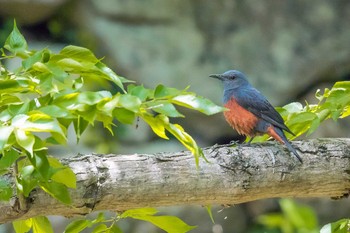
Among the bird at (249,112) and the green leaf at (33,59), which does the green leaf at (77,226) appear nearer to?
the green leaf at (33,59)

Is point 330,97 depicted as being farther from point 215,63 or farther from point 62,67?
point 215,63

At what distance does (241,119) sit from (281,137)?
557 mm

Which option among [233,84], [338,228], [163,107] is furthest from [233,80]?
[163,107]

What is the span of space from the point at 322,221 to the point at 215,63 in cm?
156

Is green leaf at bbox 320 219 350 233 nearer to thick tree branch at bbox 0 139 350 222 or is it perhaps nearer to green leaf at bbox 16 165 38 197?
thick tree branch at bbox 0 139 350 222

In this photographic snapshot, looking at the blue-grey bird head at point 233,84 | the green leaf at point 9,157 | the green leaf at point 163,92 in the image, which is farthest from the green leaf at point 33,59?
the blue-grey bird head at point 233,84

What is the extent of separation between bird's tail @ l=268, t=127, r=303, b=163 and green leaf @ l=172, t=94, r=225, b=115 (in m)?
0.87

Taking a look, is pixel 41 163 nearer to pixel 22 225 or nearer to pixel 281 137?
pixel 22 225

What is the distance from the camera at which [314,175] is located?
2129 mm

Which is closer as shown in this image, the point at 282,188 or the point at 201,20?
the point at 282,188

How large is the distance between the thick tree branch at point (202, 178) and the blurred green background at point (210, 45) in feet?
11.5

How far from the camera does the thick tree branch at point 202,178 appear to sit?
178cm

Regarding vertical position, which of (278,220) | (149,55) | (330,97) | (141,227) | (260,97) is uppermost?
(278,220)

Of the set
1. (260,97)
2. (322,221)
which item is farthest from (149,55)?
(260,97)
